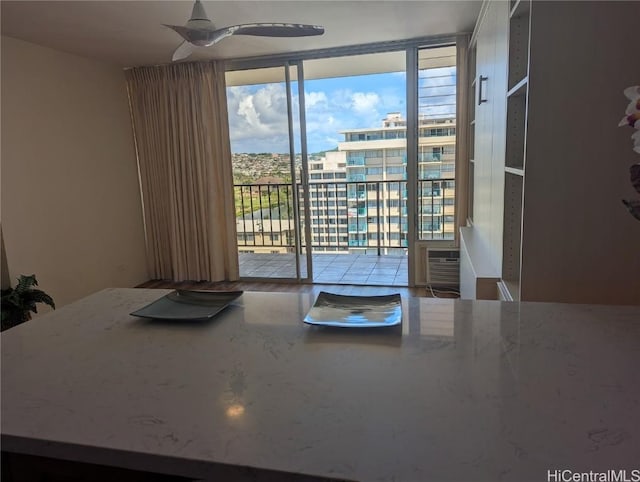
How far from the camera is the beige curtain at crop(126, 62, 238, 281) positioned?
433 centimetres

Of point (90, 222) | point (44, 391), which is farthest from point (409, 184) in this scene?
point (44, 391)

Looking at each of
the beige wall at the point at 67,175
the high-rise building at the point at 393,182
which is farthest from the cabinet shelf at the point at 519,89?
the beige wall at the point at 67,175

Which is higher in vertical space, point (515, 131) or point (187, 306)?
point (515, 131)

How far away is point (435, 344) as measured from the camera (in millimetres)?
955

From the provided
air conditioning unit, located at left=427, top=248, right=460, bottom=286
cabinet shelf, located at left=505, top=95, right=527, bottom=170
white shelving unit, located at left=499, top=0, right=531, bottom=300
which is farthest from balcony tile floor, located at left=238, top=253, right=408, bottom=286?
cabinet shelf, located at left=505, top=95, right=527, bottom=170

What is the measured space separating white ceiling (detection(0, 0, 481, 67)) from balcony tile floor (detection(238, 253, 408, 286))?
2.26 meters

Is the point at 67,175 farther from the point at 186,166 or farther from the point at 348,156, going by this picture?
the point at 348,156

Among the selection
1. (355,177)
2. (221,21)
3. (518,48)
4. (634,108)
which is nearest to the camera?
(634,108)

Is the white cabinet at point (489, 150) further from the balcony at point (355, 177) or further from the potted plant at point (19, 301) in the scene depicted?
the potted plant at point (19, 301)

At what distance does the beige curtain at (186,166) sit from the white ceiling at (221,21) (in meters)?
0.45

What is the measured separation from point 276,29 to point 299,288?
2.84 meters

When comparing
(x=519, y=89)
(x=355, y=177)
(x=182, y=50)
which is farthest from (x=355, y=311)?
(x=355, y=177)

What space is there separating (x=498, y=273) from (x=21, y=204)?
3505 mm

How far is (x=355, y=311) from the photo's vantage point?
1.19 meters
